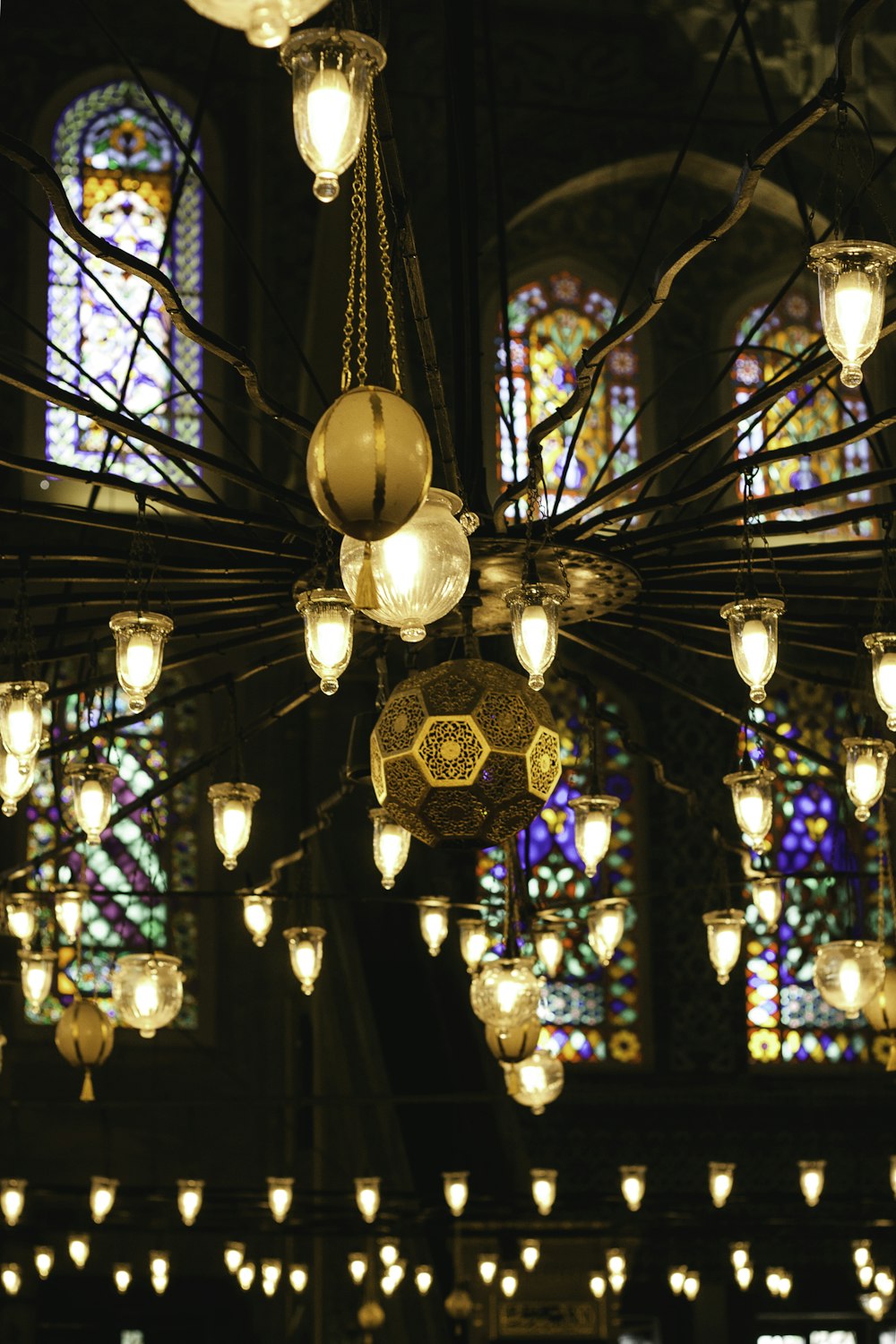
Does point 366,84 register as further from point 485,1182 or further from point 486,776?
point 485,1182

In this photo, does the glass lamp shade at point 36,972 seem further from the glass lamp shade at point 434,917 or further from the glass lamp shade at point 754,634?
the glass lamp shade at point 754,634

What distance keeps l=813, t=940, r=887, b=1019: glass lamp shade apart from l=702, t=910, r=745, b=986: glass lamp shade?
0.42 metres

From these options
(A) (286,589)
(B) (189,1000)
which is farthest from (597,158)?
(A) (286,589)

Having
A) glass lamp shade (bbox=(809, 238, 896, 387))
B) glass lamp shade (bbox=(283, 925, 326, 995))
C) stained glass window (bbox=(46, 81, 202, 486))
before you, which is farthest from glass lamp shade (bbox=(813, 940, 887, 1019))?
stained glass window (bbox=(46, 81, 202, 486))

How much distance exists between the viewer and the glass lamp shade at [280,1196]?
10.2 metres

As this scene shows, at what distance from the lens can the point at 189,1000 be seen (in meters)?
11.6

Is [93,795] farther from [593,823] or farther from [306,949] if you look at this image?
[306,949]

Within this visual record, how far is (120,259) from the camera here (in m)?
3.63

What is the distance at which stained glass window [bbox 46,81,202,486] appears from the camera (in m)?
11.7

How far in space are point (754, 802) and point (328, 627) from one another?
1.48 metres

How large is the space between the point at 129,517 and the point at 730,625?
1.37 metres

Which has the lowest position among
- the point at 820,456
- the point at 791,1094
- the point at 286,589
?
the point at 286,589

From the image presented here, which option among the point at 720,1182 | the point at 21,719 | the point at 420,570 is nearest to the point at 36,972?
the point at 21,719

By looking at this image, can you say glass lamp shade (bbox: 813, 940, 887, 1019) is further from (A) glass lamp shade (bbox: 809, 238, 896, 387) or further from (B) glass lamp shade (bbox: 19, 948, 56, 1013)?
(A) glass lamp shade (bbox: 809, 238, 896, 387)
